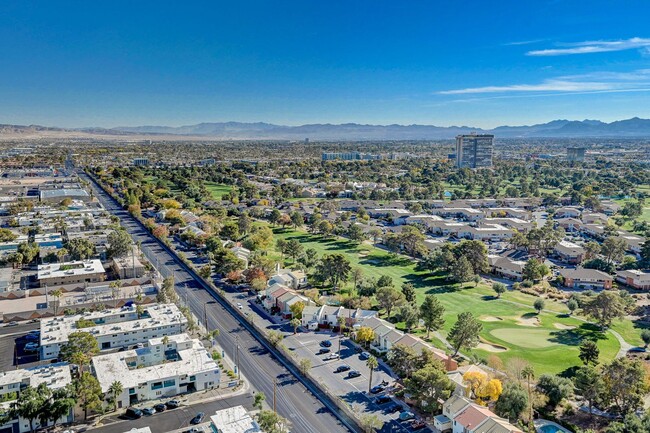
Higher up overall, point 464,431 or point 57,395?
point 57,395

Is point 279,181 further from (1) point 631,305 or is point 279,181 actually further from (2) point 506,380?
(2) point 506,380

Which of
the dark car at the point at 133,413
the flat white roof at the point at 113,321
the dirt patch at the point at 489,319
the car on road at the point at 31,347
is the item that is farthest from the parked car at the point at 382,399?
the car on road at the point at 31,347

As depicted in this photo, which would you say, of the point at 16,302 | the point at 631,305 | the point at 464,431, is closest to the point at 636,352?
the point at 631,305

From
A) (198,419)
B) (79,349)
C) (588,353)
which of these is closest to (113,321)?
(79,349)

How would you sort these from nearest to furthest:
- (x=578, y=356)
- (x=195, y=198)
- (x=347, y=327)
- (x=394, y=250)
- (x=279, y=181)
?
(x=578, y=356) → (x=347, y=327) → (x=394, y=250) → (x=195, y=198) → (x=279, y=181)

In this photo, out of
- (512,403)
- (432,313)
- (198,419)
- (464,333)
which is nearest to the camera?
(512,403)

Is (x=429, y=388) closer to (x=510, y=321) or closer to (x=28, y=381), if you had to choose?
(x=510, y=321)
